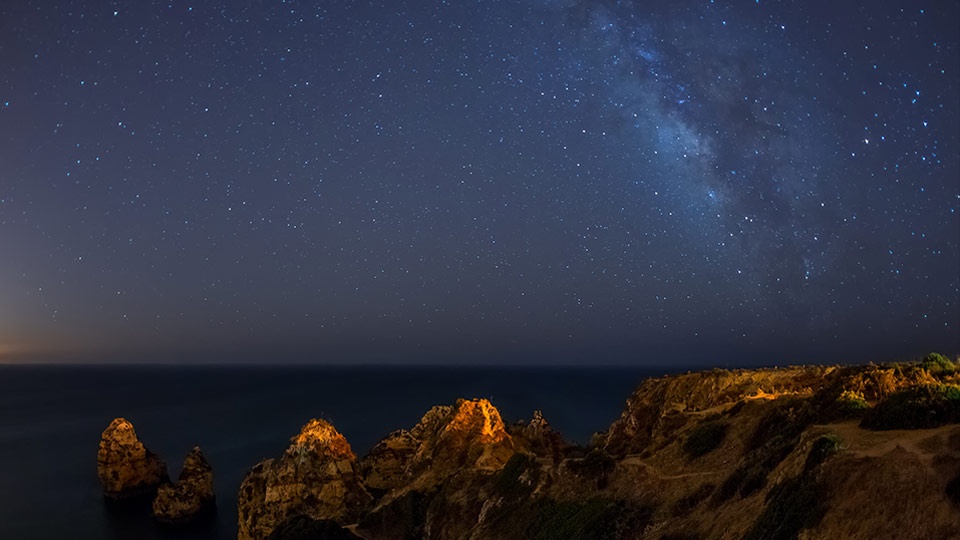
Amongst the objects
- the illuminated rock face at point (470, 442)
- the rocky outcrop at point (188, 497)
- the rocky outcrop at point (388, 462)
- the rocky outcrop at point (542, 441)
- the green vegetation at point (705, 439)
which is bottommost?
the rocky outcrop at point (188, 497)

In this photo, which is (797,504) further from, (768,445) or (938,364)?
(938,364)

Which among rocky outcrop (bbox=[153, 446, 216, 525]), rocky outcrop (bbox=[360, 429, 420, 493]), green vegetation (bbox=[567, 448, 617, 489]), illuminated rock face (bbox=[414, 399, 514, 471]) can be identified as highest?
green vegetation (bbox=[567, 448, 617, 489])

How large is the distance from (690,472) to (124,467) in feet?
255

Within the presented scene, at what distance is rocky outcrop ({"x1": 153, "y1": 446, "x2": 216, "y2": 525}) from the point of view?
7012cm

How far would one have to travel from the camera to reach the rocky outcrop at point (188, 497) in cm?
7012

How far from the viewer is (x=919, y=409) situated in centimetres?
2255

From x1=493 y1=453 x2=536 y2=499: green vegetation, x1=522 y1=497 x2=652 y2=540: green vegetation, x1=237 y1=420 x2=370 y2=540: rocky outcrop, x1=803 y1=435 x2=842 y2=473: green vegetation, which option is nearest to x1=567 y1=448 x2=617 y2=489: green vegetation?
x1=522 y1=497 x2=652 y2=540: green vegetation

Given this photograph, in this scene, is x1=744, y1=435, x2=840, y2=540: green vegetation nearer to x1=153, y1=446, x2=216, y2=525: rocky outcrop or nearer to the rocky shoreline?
the rocky shoreline

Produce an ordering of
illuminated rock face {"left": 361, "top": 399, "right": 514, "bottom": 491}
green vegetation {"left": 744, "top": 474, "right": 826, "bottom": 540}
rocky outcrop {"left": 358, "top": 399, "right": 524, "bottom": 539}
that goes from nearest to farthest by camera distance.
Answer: green vegetation {"left": 744, "top": 474, "right": 826, "bottom": 540} < rocky outcrop {"left": 358, "top": 399, "right": 524, "bottom": 539} < illuminated rock face {"left": 361, "top": 399, "right": 514, "bottom": 491}

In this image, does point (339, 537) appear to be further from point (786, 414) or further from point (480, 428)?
point (786, 414)

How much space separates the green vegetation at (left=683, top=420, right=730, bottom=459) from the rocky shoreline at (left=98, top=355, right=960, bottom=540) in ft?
0.34

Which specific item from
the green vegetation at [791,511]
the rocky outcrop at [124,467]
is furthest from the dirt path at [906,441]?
the rocky outcrop at [124,467]

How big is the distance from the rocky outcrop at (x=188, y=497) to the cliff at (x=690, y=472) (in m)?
18.7

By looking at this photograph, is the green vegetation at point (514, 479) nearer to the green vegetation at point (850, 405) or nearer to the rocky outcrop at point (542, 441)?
the green vegetation at point (850, 405)
